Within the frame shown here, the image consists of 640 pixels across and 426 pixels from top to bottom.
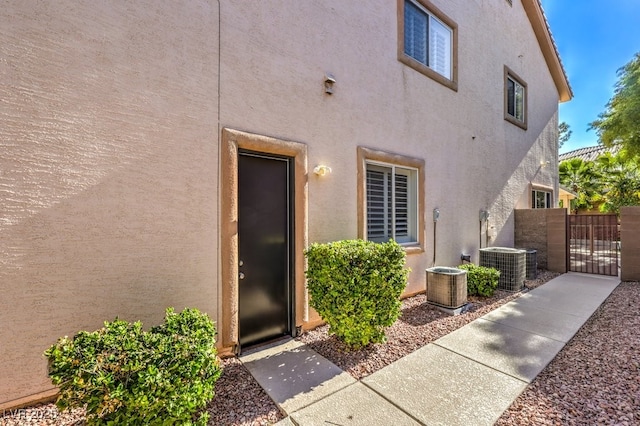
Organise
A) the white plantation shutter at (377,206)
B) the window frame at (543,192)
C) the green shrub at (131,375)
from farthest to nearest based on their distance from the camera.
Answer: the window frame at (543,192), the white plantation shutter at (377,206), the green shrub at (131,375)

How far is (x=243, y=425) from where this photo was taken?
271 cm

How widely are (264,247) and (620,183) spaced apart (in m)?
21.9

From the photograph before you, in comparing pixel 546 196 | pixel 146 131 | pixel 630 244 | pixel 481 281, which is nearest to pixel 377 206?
pixel 481 281

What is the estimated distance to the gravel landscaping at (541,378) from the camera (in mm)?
2756

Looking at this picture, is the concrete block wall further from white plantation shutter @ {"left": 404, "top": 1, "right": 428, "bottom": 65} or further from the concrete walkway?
white plantation shutter @ {"left": 404, "top": 1, "right": 428, "bottom": 65}

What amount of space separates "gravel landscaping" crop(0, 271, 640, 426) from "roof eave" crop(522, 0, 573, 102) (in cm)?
1161

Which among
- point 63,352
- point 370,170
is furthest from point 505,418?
point 370,170

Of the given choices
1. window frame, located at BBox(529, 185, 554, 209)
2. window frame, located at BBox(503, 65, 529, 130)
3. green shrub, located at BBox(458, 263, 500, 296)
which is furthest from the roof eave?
green shrub, located at BBox(458, 263, 500, 296)

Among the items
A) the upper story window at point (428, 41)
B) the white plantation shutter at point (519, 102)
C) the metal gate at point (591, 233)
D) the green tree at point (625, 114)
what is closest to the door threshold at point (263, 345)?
the upper story window at point (428, 41)

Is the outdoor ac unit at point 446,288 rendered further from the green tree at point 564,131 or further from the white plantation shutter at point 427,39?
the green tree at point 564,131

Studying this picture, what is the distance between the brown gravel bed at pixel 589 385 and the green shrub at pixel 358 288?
1.68m

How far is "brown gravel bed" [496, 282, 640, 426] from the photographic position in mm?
2721

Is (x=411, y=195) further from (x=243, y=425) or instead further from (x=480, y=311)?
(x=243, y=425)

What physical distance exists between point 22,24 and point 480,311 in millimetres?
7916
